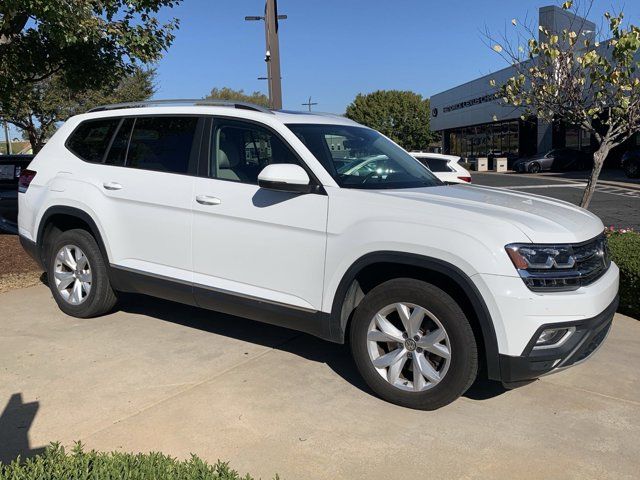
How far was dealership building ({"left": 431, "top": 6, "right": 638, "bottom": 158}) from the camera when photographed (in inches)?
1458

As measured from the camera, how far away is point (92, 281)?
506 cm

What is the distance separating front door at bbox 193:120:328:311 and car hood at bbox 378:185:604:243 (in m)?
0.60

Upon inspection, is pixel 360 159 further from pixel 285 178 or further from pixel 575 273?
pixel 575 273

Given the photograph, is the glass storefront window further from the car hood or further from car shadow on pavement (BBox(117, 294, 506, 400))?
the car hood

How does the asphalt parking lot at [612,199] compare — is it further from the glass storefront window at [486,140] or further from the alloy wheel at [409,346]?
the glass storefront window at [486,140]

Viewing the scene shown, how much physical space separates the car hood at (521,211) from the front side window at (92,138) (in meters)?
2.67

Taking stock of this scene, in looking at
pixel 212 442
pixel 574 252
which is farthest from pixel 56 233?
pixel 574 252

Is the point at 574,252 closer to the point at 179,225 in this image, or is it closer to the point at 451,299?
the point at 451,299

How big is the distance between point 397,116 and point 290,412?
70.1m

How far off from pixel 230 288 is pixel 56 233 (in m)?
2.21

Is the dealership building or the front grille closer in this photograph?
the front grille

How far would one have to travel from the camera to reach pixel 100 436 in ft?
10.6

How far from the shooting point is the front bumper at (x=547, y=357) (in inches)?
123

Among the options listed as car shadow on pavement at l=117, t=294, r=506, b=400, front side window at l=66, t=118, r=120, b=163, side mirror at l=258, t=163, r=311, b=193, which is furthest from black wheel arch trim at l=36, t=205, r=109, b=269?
side mirror at l=258, t=163, r=311, b=193
